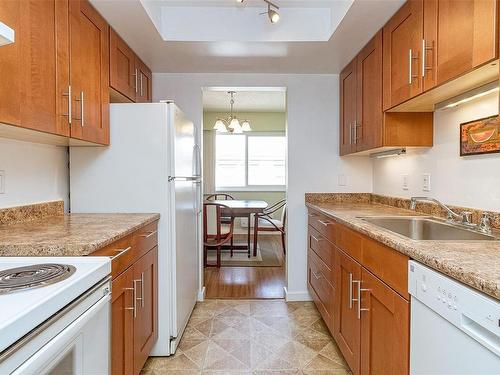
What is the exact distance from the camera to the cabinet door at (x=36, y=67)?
47.2 inches

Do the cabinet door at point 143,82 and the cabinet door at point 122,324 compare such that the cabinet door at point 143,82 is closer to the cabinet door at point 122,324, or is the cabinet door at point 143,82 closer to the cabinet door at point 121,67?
the cabinet door at point 121,67

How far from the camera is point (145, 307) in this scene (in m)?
1.83

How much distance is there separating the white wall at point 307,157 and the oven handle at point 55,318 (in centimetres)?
213

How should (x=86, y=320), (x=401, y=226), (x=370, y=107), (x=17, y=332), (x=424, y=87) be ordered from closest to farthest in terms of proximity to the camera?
(x=17, y=332) → (x=86, y=320) → (x=424, y=87) → (x=401, y=226) → (x=370, y=107)

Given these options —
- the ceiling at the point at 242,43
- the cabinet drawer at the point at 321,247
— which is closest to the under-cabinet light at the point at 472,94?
the ceiling at the point at 242,43

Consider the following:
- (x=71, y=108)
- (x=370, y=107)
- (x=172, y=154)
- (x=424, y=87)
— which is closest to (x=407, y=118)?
(x=370, y=107)

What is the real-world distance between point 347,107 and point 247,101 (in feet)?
8.50

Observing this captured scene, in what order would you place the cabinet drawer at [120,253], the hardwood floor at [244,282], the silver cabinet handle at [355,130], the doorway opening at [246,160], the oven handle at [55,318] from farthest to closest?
the doorway opening at [246,160] < the hardwood floor at [244,282] < the silver cabinet handle at [355,130] < the cabinet drawer at [120,253] < the oven handle at [55,318]

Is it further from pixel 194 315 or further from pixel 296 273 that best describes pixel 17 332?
pixel 296 273

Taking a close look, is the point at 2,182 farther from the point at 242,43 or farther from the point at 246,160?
the point at 246,160

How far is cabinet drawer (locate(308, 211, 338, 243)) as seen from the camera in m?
2.15

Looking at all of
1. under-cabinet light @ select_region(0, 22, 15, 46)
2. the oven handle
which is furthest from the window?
under-cabinet light @ select_region(0, 22, 15, 46)

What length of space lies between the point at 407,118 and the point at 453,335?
1.50m

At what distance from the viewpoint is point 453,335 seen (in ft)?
3.04
